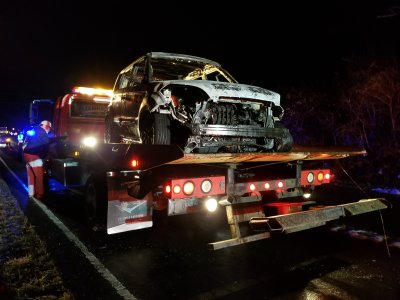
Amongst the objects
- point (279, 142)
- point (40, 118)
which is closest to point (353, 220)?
point (279, 142)

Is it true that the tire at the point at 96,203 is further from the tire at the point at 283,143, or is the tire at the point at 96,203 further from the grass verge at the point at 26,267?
the tire at the point at 283,143

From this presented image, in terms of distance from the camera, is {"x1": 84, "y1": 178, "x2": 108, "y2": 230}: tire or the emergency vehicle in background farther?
{"x1": 84, "y1": 178, "x2": 108, "y2": 230}: tire

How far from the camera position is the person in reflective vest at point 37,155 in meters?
8.75

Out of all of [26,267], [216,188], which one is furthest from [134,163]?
[26,267]

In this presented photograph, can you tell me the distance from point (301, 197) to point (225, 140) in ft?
5.13

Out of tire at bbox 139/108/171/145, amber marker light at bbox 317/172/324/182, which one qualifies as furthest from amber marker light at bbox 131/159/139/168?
amber marker light at bbox 317/172/324/182

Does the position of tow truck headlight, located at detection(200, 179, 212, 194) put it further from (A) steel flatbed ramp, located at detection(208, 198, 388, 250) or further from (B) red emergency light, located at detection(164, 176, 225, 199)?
(A) steel flatbed ramp, located at detection(208, 198, 388, 250)

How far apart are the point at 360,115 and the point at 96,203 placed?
944cm

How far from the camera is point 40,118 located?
1070 centimetres

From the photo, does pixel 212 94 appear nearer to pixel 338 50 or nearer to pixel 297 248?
pixel 297 248

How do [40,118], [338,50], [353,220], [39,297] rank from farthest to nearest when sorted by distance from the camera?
[338,50] → [40,118] → [353,220] → [39,297]

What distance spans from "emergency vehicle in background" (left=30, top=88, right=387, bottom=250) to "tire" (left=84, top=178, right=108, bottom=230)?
0.05ft

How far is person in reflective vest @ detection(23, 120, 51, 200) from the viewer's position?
875 cm

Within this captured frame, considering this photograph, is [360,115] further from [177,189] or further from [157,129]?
Answer: [177,189]
